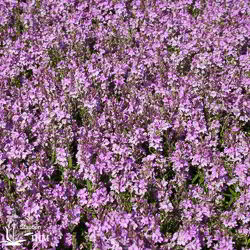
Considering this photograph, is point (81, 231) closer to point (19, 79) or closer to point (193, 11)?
point (19, 79)

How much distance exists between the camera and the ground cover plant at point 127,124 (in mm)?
4246

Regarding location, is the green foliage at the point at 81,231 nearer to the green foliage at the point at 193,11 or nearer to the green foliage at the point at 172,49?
the green foliage at the point at 172,49

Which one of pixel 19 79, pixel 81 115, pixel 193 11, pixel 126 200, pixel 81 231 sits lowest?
pixel 81 231

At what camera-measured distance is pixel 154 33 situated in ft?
21.4

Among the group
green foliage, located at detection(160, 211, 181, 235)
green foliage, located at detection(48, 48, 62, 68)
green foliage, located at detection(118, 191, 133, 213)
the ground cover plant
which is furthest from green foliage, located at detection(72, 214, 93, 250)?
green foliage, located at detection(48, 48, 62, 68)

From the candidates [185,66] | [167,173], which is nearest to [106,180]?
[167,173]

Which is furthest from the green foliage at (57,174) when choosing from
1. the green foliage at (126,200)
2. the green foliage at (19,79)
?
the green foliage at (19,79)

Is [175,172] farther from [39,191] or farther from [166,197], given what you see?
[39,191]

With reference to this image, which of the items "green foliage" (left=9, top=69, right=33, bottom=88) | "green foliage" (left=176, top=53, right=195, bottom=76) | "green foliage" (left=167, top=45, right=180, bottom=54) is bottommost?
"green foliage" (left=9, top=69, right=33, bottom=88)

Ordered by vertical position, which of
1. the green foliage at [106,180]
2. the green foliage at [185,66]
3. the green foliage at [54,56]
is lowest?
the green foliage at [106,180]

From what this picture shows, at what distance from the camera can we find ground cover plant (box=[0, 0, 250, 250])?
425 cm

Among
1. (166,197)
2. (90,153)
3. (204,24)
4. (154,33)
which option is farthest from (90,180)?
(204,24)

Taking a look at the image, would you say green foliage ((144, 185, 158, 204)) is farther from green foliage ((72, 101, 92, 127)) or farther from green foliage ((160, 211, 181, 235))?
green foliage ((72, 101, 92, 127))

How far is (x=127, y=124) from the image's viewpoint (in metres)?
5.12
